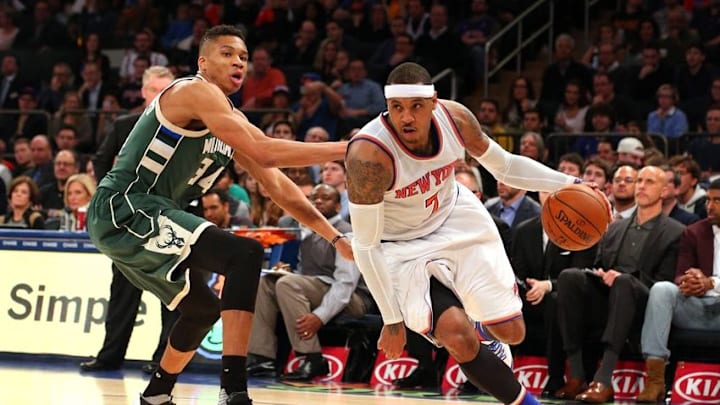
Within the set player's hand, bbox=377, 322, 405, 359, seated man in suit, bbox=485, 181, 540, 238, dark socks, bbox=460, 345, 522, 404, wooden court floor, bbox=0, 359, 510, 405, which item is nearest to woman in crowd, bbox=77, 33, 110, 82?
wooden court floor, bbox=0, 359, 510, 405

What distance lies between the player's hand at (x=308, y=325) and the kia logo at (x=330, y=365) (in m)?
0.22

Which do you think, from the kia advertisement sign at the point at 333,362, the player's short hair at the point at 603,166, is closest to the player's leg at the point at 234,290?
the kia advertisement sign at the point at 333,362

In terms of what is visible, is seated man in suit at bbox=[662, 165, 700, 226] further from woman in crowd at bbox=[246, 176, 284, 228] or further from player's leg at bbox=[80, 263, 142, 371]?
player's leg at bbox=[80, 263, 142, 371]

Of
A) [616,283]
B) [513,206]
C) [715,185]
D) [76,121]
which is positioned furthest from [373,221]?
[76,121]

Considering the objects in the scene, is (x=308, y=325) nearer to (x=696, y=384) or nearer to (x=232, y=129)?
(x=696, y=384)

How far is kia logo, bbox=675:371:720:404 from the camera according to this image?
8531 mm

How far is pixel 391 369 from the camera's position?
30.8 feet

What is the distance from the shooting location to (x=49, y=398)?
7.79 m

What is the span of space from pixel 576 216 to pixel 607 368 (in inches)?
92.0

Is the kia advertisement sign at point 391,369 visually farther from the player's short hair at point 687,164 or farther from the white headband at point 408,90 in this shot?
the white headband at point 408,90

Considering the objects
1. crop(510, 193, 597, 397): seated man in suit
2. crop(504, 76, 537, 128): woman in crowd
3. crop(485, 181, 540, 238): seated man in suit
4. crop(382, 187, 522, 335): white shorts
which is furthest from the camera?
crop(504, 76, 537, 128): woman in crowd

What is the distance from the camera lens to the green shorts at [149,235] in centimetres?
632

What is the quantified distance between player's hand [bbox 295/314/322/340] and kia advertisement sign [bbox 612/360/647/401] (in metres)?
2.21

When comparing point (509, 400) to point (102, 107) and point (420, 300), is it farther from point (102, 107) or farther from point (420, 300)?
point (102, 107)
